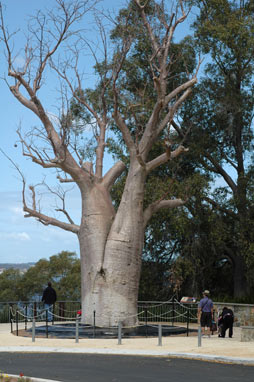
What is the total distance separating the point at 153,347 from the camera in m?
18.5

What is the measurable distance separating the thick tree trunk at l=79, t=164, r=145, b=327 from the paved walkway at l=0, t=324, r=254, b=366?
11.2ft

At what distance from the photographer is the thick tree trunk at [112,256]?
24.6m

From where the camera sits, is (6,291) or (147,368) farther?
(6,291)

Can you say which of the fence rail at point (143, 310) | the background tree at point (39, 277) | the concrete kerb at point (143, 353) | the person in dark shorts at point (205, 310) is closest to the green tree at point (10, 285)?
the background tree at point (39, 277)

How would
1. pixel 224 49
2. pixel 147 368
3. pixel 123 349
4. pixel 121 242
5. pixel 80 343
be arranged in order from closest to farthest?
pixel 147 368 < pixel 123 349 < pixel 80 343 < pixel 121 242 < pixel 224 49

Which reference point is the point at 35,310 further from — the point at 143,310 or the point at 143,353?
the point at 143,353

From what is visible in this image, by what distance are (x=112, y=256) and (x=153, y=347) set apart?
6790 mm

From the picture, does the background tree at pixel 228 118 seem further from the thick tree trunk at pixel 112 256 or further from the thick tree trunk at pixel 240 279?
the thick tree trunk at pixel 112 256

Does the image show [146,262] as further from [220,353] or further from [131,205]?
[220,353]

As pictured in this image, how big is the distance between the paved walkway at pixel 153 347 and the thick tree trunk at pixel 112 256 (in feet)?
11.2

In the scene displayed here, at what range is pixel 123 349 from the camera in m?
17.6

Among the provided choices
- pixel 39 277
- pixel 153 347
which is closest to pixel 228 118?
pixel 153 347

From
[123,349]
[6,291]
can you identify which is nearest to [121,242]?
[123,349]

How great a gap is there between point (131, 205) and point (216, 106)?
9.81 metres
